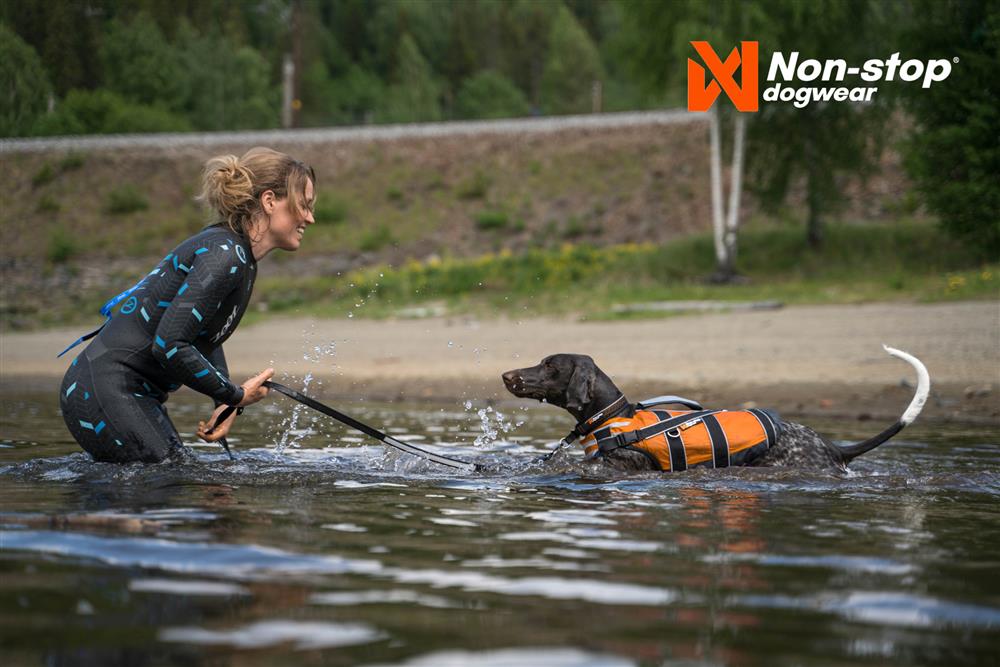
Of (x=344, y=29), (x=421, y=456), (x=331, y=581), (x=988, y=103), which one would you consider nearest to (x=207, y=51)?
(x=988, y=103)

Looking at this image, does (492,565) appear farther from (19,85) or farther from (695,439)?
(19,85)

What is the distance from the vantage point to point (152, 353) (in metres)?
5.93

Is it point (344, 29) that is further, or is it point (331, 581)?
point (344, 29)

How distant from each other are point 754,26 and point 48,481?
17.5 metres

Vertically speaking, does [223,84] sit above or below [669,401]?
above

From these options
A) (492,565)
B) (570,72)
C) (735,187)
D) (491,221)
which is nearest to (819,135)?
(735,187)

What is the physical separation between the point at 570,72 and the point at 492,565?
192 ft

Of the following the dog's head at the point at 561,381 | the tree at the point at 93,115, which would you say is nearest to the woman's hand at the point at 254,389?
the dog's head at the point at 561,381

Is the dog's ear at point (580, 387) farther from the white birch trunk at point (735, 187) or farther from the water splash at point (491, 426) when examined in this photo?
the white birch trunk at point (735, 187)

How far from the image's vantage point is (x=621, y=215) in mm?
31094

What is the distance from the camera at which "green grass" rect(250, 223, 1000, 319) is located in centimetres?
1941

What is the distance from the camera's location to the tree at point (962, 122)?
647 inches

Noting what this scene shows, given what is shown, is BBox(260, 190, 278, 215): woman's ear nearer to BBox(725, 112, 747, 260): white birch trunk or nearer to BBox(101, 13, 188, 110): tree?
BBox(101, 13, 188, 110): tree

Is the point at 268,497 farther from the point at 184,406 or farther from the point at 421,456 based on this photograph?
the point at 184,406
